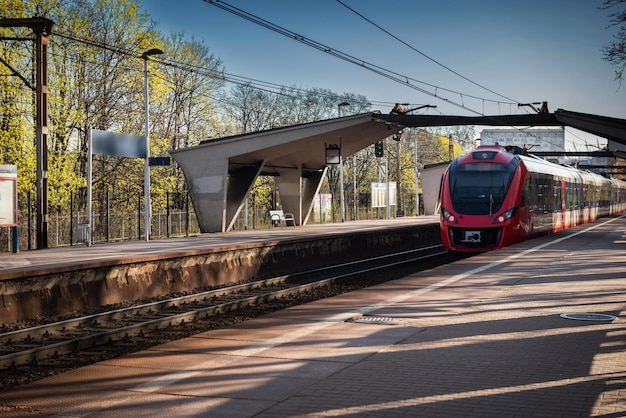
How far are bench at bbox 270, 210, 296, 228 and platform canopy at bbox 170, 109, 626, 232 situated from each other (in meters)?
0.67

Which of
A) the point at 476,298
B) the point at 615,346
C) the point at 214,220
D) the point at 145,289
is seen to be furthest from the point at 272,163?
the point at 615,346

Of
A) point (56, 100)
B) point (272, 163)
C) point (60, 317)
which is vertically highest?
point (56, 100)

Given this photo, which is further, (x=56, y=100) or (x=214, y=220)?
(x=56, y=100)

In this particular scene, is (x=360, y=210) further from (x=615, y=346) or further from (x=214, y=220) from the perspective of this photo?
(x=615, y=346)

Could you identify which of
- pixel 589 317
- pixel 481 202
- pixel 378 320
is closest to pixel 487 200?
pixel 481 202

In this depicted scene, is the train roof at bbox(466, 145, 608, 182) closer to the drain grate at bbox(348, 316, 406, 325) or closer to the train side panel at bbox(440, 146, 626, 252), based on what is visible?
the train side panel at bbox(440, 146, 626, 252)

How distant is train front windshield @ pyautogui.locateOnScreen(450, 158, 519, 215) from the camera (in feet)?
76.9

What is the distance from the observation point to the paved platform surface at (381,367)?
6.27 m

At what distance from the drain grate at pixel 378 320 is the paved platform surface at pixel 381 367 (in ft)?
0.10

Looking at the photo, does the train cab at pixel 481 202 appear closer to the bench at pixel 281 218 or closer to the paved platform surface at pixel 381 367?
the paved platform surface at pixel 381 367

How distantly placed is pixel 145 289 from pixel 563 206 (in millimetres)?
23221

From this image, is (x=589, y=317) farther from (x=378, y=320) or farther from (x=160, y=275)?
(x=160, y=275)

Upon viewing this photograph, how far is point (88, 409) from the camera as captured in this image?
6.48 meters

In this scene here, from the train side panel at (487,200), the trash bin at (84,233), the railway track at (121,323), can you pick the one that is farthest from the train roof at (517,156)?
the trash bin at (84,233)
